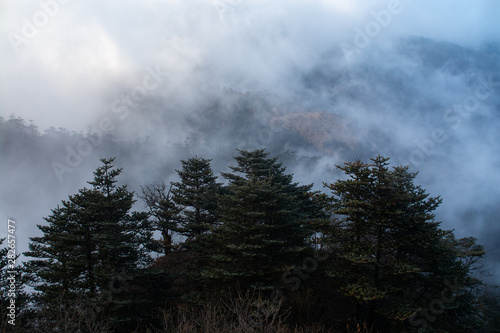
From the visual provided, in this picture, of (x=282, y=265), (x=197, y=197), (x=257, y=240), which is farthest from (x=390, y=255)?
(x=197, y=197)

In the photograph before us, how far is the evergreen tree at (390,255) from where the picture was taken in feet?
48.5

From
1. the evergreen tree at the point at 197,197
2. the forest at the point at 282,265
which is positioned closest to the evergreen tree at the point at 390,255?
the forest at the point at 282,265

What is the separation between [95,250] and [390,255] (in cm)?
1783

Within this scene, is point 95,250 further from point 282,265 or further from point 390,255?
point 390,255

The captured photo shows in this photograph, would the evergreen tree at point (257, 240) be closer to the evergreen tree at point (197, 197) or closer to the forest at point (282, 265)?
the forest at point (282, 265)

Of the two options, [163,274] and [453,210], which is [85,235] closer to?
[163,274]

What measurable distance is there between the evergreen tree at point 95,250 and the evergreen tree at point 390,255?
40.4 feet

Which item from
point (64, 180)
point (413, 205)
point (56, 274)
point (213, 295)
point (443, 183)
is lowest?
point (213, 295)

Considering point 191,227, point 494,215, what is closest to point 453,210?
point 494,215

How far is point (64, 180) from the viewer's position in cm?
8881

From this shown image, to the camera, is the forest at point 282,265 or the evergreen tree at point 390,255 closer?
the evergreen tree at point 390,255

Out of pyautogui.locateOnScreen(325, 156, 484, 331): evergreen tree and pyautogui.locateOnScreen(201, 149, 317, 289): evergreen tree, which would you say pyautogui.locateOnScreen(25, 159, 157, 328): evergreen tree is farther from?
pyautogui.locateOnScreen(325, 156, 484, 331): evergreen tree

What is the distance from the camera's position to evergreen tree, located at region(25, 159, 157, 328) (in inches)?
659

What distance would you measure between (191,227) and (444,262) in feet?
55.0
